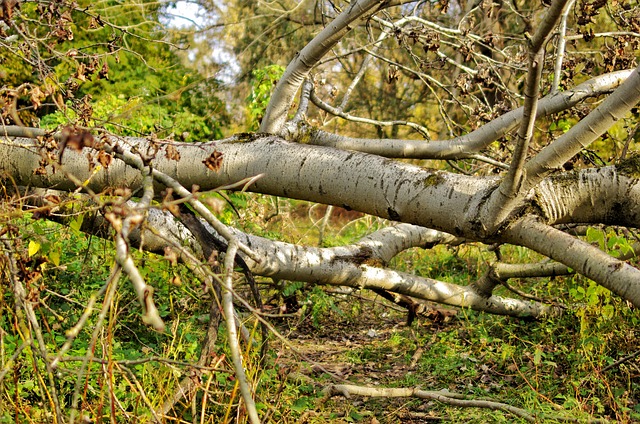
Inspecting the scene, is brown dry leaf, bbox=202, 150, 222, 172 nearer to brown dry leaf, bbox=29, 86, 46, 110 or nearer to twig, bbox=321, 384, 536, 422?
brown dry leaf, bbox=29, 86, 46, 110

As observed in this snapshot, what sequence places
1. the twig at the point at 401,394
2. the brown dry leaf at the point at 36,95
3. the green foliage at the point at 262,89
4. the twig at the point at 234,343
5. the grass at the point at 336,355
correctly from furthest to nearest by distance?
the green foliage at the point at 262,89
the twig at the point at 401,394
the grass at the point at 336,355
the brown dry leaf at the point at 36,95
the twig at the point at 234,343

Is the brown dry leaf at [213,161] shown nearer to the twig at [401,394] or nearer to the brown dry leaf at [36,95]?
the brown dry leaf at [36,95]

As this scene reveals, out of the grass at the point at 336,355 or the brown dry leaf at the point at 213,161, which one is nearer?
the brown dry leaf at the point at 213,161

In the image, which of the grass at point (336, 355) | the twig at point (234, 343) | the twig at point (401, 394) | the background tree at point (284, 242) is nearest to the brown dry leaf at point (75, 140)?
the background tree at point (284, 242)

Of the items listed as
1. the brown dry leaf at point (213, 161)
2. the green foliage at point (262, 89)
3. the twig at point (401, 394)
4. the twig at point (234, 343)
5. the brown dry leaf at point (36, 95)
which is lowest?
the twig at point (401, 394)

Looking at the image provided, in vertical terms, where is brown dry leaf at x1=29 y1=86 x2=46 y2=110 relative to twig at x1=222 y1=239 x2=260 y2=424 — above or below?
above

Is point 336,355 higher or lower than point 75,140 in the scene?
lower

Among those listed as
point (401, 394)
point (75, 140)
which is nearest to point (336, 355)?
point (401, 394)

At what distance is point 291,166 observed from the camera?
3.06 meters

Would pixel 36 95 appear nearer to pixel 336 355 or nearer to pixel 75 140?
pixel 75 140

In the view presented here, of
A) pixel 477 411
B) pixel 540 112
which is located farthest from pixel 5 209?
pixel 477 411

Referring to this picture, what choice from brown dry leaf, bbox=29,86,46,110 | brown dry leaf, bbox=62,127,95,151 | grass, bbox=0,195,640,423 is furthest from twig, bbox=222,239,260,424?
brown dry leaf, bbox=29,86,46,110

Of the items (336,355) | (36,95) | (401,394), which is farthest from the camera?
(336,355)

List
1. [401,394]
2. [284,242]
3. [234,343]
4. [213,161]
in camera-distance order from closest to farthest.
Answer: [234,343], [213,161], [401,394], [284,242]
